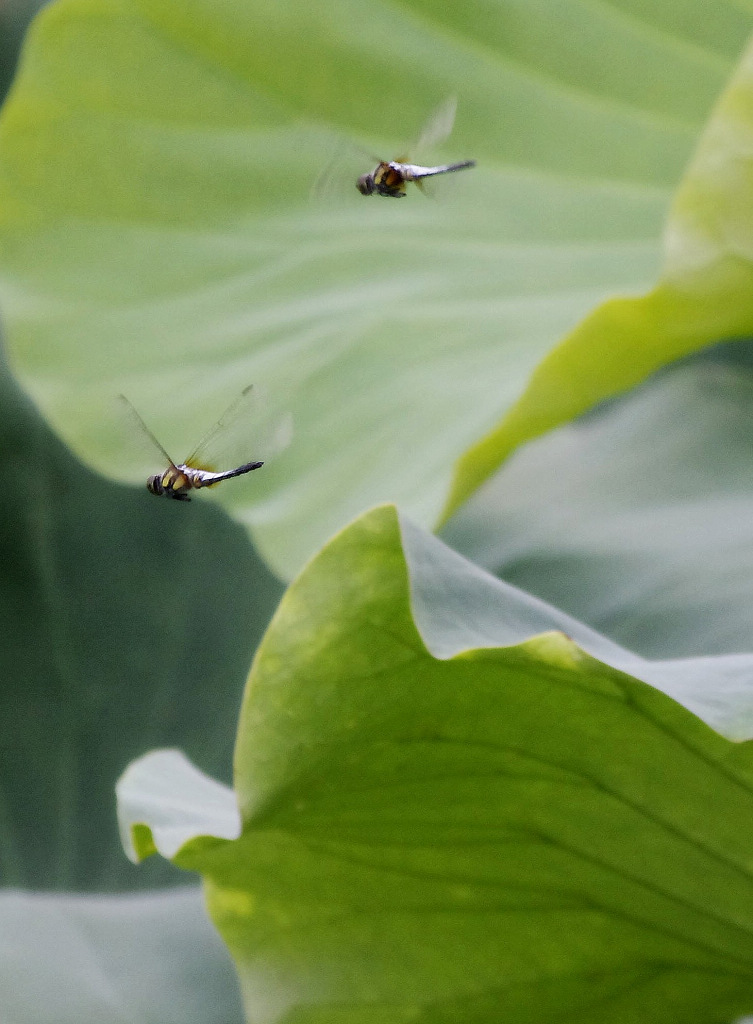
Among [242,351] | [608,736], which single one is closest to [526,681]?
[608,736]

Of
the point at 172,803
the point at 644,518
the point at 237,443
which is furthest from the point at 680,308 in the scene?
the point at 172,803

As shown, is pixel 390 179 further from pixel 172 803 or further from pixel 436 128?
pixel 172 803

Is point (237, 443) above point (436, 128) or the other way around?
the other way around

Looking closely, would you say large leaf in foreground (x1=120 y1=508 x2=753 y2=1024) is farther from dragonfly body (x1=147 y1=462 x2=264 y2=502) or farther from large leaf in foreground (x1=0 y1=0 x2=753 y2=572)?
large leaf in foreground (x1=0 y1=0 x2=753 y2=572)

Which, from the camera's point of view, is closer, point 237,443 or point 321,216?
point 237,443

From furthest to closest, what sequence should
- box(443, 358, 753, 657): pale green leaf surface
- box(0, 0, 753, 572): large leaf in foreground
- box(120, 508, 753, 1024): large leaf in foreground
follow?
1. box(0, 0, 753, 572): large leaf in foreground
2. box(443, 358, 753, 657): pale green leaf surface
3. box(120, 508, 753, 1024): large leaf in foreground

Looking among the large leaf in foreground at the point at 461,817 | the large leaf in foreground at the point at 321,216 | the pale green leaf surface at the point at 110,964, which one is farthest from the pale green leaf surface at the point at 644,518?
the pale green leaf surface at the point at 110,964

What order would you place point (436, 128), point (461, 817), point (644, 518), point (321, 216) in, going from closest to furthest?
point (461, 817) < point (436, 128) < point (644, 518) < point (321, 216)

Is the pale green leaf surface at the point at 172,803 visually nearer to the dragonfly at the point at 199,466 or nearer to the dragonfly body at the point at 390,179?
the dragonfly at the point at 199,466

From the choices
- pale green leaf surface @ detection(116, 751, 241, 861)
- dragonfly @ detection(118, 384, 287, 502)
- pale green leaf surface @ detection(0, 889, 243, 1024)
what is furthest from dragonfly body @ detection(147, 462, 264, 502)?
pale green leaf surface @ detection(0, 889, 243, 1024)
